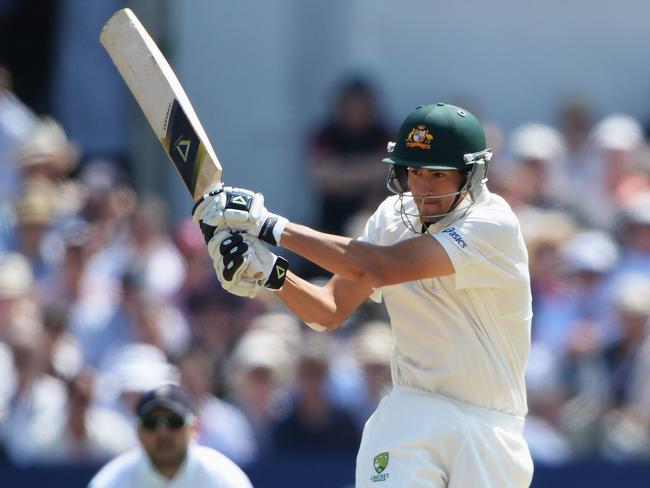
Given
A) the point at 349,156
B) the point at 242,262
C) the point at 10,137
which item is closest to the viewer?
the point at 242,262

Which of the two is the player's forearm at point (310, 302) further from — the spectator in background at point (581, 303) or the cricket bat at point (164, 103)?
the spectator in background at point (581, 303)

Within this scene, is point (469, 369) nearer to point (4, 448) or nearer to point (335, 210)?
point (4, 448)

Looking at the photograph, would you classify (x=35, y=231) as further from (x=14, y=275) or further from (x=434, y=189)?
(x=434, y=189)

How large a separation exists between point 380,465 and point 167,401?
1.32 m

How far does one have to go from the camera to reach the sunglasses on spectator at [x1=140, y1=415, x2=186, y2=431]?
6285 mm

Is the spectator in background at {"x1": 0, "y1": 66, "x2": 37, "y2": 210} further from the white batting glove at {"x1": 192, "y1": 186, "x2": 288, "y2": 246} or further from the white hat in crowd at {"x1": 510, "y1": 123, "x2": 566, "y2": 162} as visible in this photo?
the white batting glove at {"x1": 192, "y1": 186, "x2": 288, "y2": 246}

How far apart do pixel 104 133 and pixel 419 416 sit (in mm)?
5637

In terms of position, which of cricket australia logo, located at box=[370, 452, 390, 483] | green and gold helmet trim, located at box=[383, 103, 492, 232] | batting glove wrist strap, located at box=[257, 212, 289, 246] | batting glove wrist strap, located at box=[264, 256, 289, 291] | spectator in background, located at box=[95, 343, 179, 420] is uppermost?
green and gold helmet trim, located at box=[383, 103, 492, 232]

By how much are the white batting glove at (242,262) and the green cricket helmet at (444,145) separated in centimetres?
50

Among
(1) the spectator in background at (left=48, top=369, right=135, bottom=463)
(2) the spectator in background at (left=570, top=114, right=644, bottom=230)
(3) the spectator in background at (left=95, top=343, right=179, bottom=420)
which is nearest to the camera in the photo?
(1) the spectator in background at (left=48, top=369, right=135, bottom=463)

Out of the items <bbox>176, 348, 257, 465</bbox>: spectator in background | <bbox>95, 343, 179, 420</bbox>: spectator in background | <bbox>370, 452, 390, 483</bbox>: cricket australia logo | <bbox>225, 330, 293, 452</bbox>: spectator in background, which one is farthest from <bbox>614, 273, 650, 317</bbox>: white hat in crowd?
<bbox>370, 452, 390, 483</bbox>: cricket australia logo

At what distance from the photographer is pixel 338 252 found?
518cm

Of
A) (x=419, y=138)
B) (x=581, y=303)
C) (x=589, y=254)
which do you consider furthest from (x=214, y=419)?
(x=419, y=138)

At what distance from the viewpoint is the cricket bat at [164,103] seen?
5473 mm
